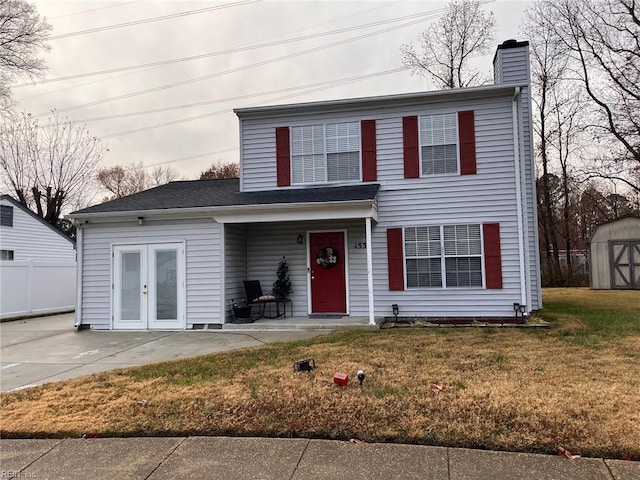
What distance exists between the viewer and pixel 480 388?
13.7 feet

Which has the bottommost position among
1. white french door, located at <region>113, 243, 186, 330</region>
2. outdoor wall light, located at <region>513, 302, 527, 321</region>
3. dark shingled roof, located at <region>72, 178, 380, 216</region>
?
outdoor wall light, located at <region>513, 302, 527, 321</region>

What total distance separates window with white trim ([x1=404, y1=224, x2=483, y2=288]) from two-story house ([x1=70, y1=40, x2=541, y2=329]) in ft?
0.07

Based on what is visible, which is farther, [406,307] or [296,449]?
[406,307]

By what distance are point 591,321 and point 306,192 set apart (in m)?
6.42

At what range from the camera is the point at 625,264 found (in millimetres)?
17406

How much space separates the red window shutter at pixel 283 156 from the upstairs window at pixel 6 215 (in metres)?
12.7

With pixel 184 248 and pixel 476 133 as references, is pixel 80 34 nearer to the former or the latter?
pixel 184 248

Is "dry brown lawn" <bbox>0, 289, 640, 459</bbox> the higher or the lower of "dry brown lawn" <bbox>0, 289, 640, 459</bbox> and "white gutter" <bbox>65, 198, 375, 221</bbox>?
the lower

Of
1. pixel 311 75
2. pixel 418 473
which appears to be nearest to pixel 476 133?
pixel 418 473

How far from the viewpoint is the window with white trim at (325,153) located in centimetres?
983

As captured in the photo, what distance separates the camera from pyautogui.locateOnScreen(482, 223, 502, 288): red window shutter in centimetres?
894

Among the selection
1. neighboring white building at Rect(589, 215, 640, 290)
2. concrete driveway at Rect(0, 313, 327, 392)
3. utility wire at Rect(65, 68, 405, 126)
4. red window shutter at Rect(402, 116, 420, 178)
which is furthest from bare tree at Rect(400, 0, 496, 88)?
concrete driveway at Rect(0, 313, 327, 392)

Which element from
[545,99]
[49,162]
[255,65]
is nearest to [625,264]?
[545,99]

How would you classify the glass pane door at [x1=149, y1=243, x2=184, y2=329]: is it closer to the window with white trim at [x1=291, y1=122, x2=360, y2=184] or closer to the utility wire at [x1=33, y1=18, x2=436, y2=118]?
the window with white trim at [x1=291, y1=122, x2=360, y2=184]
